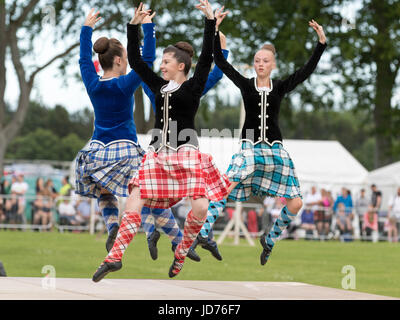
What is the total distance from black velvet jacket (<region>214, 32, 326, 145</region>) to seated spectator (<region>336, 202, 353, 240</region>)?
Answer: 16.0 meters

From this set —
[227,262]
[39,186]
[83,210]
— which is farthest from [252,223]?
[227,262]

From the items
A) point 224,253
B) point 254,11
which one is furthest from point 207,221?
point 254,11

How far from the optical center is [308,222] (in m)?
23.1

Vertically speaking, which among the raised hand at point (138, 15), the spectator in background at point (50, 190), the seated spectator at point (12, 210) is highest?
the raised hand at point (138, 15)

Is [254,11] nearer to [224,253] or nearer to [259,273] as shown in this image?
[224,253]

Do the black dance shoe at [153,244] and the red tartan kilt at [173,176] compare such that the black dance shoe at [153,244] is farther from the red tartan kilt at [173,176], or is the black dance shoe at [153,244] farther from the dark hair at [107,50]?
the dark hair at [107,50]

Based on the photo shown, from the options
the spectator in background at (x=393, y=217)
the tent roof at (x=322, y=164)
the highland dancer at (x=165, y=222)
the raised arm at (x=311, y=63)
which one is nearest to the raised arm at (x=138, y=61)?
the highland dancer at (x=165, y=222)

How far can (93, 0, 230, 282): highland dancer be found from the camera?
6484mm

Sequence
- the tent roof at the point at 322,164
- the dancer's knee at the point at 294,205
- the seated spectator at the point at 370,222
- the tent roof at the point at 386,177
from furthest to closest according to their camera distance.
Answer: the tent roof at the point at 386,177
the tent roof at the point at 322,164
the seated spectator at the point at 370,222
the dancer's knee at the point at 294,205

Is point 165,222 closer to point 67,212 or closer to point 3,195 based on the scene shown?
point 3,195

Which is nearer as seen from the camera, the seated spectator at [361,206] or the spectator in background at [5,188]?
the spectator in background at [5,188]

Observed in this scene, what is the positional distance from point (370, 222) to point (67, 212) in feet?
29.0

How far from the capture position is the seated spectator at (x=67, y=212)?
22453 millimetres

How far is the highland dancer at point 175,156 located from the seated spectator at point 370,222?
16.9 m
